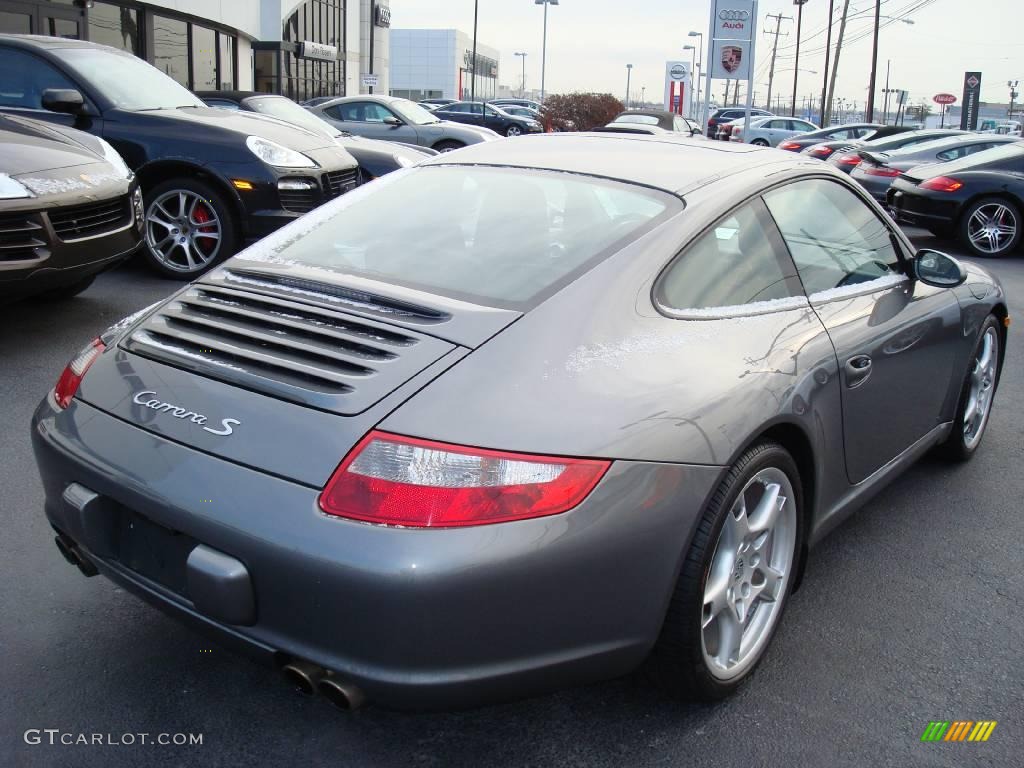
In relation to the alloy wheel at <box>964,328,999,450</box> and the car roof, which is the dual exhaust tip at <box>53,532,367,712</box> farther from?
the alloy wheel at <box>964,328,999,450</box>

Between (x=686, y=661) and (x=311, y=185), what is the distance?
19.7ft

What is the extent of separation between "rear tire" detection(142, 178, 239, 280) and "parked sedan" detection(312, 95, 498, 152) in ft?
32.3

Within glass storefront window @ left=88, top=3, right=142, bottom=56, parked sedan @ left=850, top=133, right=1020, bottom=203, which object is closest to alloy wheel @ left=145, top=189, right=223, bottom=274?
parked sedan @ left=850, top=133, right=1020, bottom=203

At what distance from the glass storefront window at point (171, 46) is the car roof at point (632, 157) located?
2402cm

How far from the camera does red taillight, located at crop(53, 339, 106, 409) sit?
2494 mm

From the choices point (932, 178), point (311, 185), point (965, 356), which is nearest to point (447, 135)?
point (932, 178)

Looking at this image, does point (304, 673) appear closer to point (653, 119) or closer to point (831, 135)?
point (653, 119)

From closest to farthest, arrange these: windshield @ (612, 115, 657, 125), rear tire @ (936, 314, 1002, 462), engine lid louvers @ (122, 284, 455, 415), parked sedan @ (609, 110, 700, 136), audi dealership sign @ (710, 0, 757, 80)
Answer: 1. engine lid louvers @ (122, 284, 455, 415)
2. rear tire @ (936, 314, 1002, 462)
3. audi dealership sign @ (710, 0, 757, 80)
4. windshield @ (612, 115, 657, 125)
5. parked sedan @ (609, 110, 700, 136)

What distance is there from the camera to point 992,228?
11.3m

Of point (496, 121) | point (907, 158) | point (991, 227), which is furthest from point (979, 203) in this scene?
point (496, 121)

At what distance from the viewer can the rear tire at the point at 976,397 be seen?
4031mm

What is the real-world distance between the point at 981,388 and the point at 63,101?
6318 mm

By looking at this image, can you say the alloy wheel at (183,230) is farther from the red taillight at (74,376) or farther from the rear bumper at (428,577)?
the rear bumper at (428,577)

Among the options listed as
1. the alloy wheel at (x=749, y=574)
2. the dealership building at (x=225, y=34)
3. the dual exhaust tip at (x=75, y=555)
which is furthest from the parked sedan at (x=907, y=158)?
the dealership building at (x=225, y=34)
